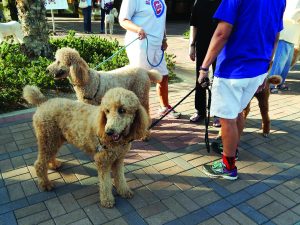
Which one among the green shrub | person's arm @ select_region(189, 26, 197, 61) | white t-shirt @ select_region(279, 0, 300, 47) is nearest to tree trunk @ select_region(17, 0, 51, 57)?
the green shrub

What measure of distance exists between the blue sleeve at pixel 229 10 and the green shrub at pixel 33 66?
397cm

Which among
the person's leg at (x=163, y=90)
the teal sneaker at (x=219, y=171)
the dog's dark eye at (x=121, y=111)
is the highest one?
the dog's dark eye at (x=121, y=111)

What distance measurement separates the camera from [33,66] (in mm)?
6332

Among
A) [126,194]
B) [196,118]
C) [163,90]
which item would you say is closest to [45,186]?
[126,194]

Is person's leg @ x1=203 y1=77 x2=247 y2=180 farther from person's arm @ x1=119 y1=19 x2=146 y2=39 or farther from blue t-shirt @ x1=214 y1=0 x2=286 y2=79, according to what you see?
person's arm @ x1=119 y1=19 x2=146 y2=39

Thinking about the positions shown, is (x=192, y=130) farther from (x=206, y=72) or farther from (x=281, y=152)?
(x=206, y=72)

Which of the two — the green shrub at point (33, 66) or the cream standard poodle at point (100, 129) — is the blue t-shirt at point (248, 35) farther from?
the green shrub at point (33, 66)

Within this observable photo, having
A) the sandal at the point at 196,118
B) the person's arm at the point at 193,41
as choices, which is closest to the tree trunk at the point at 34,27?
the person's arm at the point at 193,41

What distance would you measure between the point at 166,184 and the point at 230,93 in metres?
1.26

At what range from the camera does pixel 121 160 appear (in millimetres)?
3207

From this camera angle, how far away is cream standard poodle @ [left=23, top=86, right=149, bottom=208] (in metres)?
2.67

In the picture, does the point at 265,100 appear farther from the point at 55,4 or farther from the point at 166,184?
the point at 55,4

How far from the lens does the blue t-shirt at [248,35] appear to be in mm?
2875

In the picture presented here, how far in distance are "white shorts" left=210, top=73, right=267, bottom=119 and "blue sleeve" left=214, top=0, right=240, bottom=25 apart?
0.62 meters
